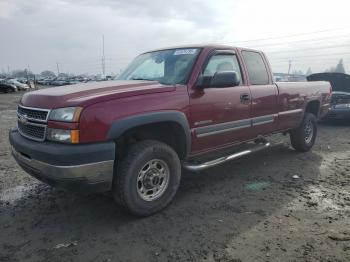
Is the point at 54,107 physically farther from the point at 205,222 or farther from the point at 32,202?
the point at 205,222

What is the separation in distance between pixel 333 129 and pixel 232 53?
20.9ft

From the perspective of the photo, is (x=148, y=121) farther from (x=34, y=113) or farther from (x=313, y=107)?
(x=313, y=107)

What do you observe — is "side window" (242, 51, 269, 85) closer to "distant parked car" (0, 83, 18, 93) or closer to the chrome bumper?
the chrome bumper

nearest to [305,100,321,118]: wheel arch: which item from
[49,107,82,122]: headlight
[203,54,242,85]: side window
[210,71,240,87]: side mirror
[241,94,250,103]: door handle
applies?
[241,94,250,103]: door handle

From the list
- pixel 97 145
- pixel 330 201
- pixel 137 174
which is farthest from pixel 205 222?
pixel 330 201

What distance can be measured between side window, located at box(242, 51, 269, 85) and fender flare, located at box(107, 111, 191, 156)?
1.69 metres

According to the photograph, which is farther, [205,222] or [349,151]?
[349,151]

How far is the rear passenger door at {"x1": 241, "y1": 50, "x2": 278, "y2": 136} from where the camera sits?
4977 millimetres

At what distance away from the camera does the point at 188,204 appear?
13.3 feet

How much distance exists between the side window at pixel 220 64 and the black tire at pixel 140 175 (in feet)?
3.99

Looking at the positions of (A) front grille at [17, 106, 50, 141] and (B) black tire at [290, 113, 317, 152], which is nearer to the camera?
(A) front grille at [17, 106, 50, 141]

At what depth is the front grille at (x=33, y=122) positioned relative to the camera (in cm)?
328

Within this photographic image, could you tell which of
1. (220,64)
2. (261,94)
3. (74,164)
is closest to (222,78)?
(220,64)

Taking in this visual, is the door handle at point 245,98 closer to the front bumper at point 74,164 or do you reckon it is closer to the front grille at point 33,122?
the front bumper at point 74,164
